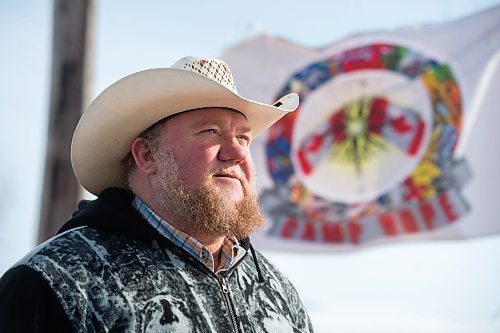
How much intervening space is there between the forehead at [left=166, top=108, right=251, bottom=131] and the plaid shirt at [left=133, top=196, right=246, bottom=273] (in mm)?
323

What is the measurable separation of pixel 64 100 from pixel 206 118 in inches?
117

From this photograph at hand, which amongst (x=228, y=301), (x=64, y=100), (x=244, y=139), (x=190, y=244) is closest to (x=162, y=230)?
(x=190, y=244)

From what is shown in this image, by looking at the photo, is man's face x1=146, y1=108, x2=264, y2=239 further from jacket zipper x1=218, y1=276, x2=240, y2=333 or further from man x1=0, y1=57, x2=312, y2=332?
jacket zipper x1=218, y1=276, x2=240, y2=333

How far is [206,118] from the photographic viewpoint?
276 cm

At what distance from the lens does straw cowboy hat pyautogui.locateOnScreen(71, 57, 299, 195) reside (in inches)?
107

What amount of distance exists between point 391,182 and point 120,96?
13.9 feet

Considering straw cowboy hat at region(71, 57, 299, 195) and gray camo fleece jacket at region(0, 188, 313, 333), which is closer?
gray camo fleece jacket at region(0, 188, 313, 333)

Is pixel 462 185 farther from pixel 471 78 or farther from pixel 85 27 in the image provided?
pixel 85 27

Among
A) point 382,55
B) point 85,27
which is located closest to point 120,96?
point 85,27

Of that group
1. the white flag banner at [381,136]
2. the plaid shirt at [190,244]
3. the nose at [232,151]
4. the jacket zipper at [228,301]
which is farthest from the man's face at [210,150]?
the white flag banner at [381,136]

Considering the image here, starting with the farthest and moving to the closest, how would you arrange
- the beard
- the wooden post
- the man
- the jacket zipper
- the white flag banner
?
the white flag banner
the wooden post
the beard
the jacket zipper
the man

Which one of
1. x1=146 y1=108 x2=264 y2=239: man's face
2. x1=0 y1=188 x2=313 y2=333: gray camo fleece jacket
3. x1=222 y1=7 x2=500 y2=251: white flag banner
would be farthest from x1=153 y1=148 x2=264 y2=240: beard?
x1=222 y1=7 x2=500 y2=251: white flag banner

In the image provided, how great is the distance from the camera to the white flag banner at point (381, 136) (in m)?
6.34

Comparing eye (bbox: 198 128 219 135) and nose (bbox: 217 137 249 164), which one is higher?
eye (bbox: 198 128 219 135)
